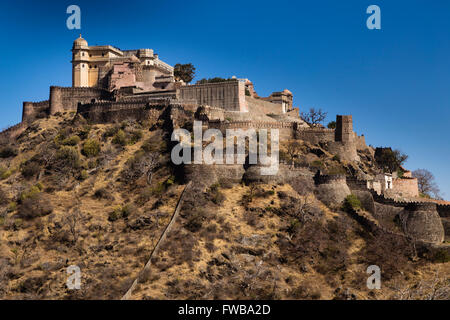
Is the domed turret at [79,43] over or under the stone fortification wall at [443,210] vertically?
over

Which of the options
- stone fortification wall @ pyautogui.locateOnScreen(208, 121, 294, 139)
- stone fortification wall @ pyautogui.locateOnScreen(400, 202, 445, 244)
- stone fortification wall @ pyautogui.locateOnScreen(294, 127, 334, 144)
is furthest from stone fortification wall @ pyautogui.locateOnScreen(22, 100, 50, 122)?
stone fortification wall @ pyautogui.locateOnScreen(400, 202, 445, 244)

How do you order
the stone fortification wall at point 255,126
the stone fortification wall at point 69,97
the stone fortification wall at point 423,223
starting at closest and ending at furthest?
1. the stone fortification wall at point 423,223
2. the stone fortification wall at point 255,126
3. the stone fortification wall at point 69,97

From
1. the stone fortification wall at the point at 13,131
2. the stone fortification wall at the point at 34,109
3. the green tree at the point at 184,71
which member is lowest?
the stone fortification wall at the point at 13,131

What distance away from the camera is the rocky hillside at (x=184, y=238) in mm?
41125

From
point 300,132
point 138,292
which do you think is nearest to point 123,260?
point 138,292

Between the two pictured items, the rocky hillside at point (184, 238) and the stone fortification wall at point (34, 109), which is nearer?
the rocky hillside at point (184, 238)

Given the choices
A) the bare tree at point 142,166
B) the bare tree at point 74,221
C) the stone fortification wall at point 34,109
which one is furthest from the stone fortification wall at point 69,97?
the bare tree at point 74,221

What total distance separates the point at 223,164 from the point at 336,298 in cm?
1588

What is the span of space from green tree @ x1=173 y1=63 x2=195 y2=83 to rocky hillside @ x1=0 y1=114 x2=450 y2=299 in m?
25.9

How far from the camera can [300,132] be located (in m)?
59.7

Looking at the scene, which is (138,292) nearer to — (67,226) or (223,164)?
(67,226)

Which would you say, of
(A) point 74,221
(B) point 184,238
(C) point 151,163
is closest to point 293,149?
(C) point 151,163

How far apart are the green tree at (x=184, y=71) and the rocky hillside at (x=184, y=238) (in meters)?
25.9

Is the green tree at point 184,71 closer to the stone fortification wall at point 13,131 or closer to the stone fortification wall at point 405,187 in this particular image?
the stone fortification wall at point 13,131
